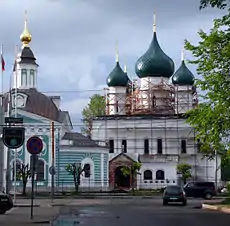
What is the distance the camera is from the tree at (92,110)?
89562 millimetres

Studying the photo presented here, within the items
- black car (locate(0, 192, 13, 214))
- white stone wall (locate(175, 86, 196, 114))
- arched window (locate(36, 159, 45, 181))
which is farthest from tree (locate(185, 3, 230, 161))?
white stone wall (locate(175, 86, 196, 114))

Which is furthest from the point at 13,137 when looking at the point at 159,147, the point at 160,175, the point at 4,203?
the point at 159,147

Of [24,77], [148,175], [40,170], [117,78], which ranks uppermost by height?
[117,78]

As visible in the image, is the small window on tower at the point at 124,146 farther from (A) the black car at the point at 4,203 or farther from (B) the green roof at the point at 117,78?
(A) the black car at the point at 4,203

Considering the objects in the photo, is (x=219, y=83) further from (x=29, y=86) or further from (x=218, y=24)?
(x=29, y=86)

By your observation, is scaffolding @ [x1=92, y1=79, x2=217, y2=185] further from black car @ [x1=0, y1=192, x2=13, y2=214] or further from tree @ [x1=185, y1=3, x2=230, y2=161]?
black car @ [x1=0, y1=192, x2=13, y2=214]

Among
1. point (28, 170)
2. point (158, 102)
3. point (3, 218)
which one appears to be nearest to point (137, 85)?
point (158, 102)

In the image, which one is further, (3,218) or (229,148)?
(229,148)

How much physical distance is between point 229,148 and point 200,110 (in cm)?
288

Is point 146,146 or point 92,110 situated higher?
point 92,110

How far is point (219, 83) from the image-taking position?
34.1 meters

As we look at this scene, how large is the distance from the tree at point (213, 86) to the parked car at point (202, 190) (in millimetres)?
18311

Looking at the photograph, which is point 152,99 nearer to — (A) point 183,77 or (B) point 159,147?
(B) point 159,147

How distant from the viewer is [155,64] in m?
78.2
